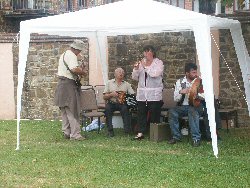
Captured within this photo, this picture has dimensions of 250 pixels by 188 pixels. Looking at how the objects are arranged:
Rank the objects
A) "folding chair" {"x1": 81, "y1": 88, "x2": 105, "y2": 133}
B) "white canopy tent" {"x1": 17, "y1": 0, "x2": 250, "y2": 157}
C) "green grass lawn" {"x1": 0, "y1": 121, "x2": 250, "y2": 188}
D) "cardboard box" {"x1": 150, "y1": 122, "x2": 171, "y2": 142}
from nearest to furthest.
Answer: "green grass lawn" {"x1": 0, "y1": 121, "x2": 250, "y2": 188} → "white canopy tent" {"x1": 17, "y1": 0, "x2": 250, "y2": 157} → "cardboard box" {"x1": 150, "y1": 122, "x2": 171, "y2": 142} → "folding chair" {"x1": 81, "y1": 88, "x2": 105, "y2": 133}

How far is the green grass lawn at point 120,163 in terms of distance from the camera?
25.7 feet

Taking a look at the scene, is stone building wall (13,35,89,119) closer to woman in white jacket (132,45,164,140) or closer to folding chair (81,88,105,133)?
folding chair (81,88,105,133)

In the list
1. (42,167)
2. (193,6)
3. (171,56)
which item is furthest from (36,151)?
(193,6)

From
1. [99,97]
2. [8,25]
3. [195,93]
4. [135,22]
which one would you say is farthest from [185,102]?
[8,25]

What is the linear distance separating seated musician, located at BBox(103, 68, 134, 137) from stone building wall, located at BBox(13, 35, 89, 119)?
3.06 m

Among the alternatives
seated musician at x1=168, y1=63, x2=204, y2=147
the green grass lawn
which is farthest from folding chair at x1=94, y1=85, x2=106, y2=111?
seated musician at x1=168, y1=63, x2=204, y2=147

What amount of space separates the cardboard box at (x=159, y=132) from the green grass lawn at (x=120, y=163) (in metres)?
0.17

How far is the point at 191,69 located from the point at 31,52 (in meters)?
5.47

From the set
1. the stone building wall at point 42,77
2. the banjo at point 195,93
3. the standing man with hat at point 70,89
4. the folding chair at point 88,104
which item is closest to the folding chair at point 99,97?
the folding chair at point 88,104

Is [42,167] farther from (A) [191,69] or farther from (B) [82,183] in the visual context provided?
(A) [191,69]

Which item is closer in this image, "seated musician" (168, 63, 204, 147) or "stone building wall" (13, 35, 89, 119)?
"seated musician" (168, 63, 204, 147)

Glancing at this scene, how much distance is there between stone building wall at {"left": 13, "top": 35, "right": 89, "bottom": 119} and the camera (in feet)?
49.1

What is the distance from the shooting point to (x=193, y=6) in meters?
20.1

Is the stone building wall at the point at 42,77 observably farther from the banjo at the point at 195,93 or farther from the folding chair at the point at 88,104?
the banjo at the point at 195,93
